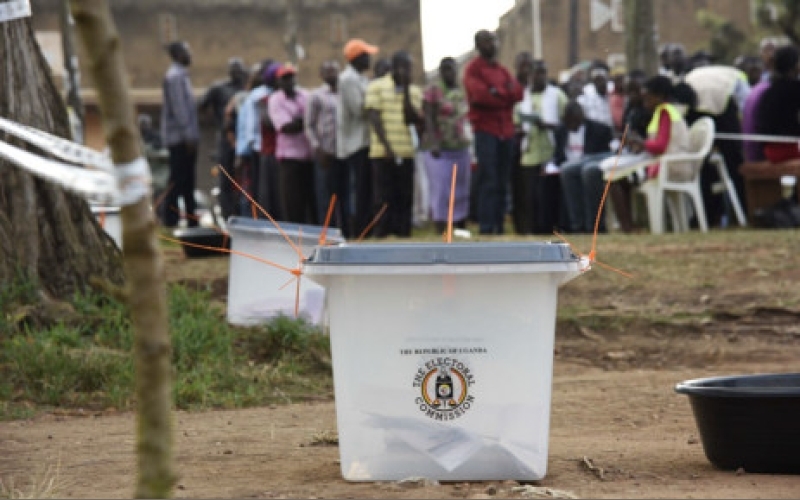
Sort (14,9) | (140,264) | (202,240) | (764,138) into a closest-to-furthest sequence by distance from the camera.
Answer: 1. (140,264)
2. (14,9)
3. (202,240)
4. (764,138)

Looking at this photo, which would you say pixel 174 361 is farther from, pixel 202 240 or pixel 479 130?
pixel 479 130

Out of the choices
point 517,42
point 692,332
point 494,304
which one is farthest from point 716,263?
point 517,42

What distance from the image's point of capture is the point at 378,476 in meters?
5.21

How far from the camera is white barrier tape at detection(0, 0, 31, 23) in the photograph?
810cm

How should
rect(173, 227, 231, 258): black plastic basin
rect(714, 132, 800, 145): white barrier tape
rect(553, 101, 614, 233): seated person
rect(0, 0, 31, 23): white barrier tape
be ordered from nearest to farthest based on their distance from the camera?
rect(0, 0, 31, 23): white barrier tape → rect(173, 227, 231, 258): black plastic basin → rect(714, 132, 800, 145): white barrier tape → rect(553, 101, 614, 233): seated person

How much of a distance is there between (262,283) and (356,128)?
6.70 m

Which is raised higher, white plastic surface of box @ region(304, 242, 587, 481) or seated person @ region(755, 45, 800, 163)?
seated person @ region(755, 45, 800, 163)

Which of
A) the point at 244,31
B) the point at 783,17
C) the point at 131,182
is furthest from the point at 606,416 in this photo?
the point at 244,31

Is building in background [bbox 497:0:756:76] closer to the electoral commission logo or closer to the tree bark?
the electoral commission logo

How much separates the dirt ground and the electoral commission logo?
237 millimetres

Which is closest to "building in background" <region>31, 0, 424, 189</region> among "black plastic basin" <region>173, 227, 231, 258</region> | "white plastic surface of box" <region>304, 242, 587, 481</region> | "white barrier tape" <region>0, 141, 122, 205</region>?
"black plastic basin" <region>173, 227, 231, 258</region>

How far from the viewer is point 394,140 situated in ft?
52.2

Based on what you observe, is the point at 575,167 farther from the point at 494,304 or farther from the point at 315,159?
the point at 494,304

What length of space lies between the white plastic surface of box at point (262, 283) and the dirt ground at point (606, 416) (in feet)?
4.61
